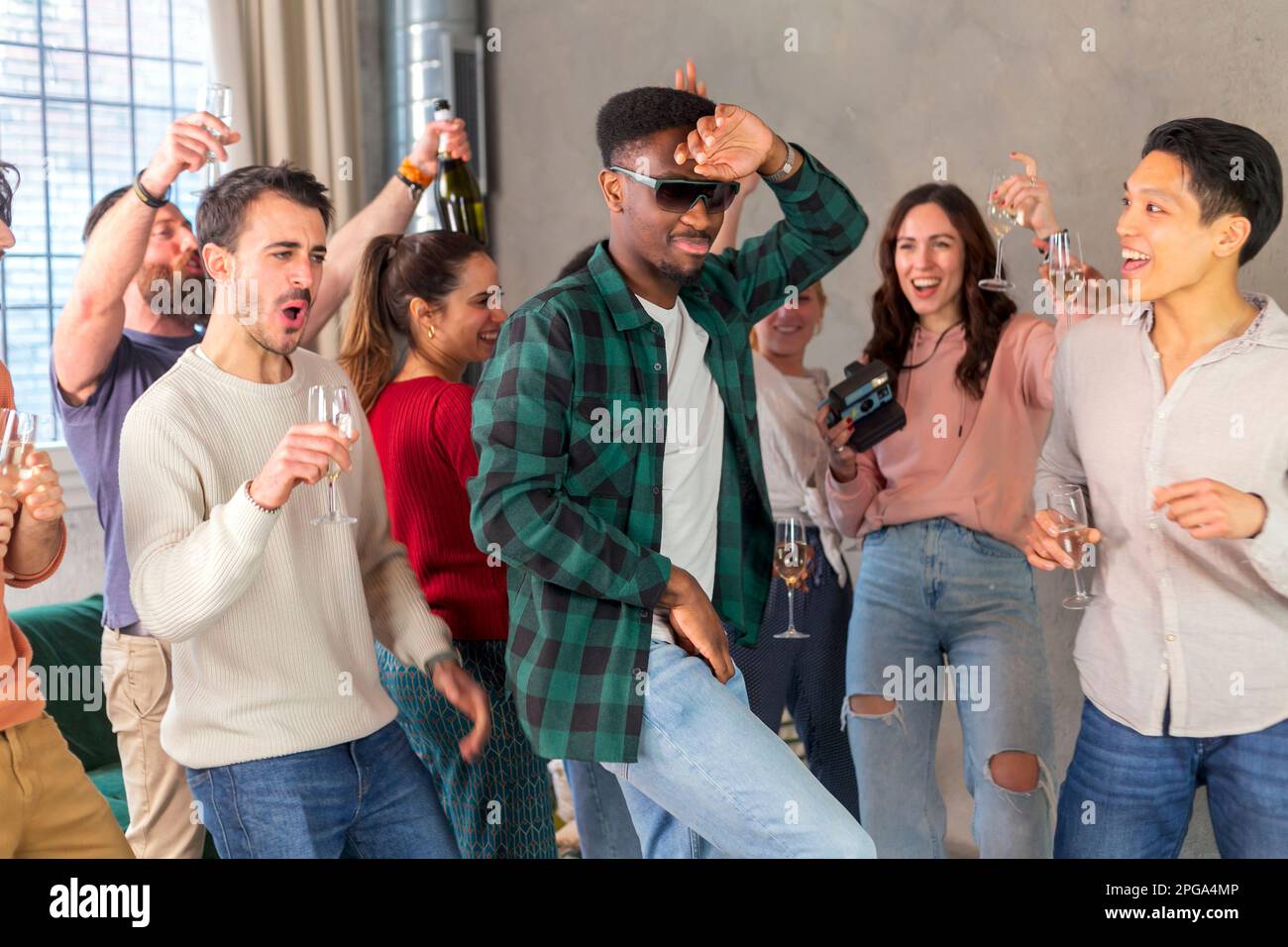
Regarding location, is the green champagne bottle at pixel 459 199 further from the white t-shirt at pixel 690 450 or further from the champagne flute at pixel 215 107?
the white t-shirt at pixel 690 450

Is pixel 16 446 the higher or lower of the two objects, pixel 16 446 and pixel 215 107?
the lower

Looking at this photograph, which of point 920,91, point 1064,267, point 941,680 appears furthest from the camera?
point 920,91

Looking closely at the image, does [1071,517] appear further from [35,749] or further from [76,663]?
[76,663]

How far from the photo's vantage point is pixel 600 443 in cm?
214

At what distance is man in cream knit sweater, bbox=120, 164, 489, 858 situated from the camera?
2.02 meters

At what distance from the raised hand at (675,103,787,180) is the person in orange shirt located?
1123 millimetres

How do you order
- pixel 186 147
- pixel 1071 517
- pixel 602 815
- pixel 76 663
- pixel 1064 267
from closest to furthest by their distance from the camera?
pixel 1071 517, pixel 186 147, pixel 1064 267, pixel 602 815, pixel 76 663

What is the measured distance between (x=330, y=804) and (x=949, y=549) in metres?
1.50

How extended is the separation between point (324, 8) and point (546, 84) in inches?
36.1

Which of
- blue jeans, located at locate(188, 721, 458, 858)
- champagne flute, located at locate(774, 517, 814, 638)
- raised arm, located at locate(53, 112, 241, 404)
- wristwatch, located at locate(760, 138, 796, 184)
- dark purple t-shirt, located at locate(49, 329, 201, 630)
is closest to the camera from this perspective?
blue jeans, located at locate(188, 721, 458, 858)

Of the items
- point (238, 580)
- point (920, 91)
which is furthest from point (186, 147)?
point (920, 91)

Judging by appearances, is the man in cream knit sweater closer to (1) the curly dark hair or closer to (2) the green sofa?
(1) the curly dark hair

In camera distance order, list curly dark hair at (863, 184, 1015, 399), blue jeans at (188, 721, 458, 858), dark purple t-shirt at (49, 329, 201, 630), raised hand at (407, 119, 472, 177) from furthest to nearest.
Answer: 1. raised hand at (407, 119, 472, 177)
2. curly dark hair at (863, 184, 1015, 399)
3. dark purple t-shirt at (49, 329, 201, 630)
4. blue jeans at (188, 721, 458, 858)

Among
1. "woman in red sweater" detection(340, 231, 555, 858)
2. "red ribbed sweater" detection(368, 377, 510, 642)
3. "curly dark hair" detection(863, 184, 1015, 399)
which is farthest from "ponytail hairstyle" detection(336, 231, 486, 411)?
"curly dark hair" detection(863, 184, 1015, 399)
